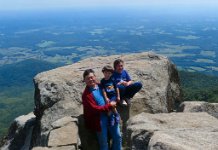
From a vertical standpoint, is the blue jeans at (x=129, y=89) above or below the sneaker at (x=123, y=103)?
above

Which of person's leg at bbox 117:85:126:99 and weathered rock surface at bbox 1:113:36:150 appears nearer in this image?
person's leg at bbox 117:85:126:99

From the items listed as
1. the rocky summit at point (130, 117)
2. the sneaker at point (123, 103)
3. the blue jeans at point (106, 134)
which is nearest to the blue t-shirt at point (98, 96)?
the blue jeans at point (106, 134)

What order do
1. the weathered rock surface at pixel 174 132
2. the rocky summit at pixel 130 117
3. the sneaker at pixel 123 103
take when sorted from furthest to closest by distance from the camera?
the sneaker at pixel 123 103 < the rocky summit at pixel 130 117 < the weathered rock surface at pixel 174 132

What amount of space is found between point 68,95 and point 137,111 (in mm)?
2969

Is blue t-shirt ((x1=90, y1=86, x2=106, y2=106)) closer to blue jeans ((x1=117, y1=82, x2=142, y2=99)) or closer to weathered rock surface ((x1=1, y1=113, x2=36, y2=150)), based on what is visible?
blue jeans ((x1=117, y1=82, x2=142, y2=99))

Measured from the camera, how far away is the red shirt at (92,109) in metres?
11.8

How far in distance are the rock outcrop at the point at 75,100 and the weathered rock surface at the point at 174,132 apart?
2.16 m

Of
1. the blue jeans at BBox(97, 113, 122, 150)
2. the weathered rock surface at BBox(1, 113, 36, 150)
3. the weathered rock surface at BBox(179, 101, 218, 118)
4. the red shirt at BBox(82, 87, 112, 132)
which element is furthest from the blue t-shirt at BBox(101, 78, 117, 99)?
the weathered rock surface at BBox(1, 113, 36, 150)

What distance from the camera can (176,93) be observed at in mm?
19344

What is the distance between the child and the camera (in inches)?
476

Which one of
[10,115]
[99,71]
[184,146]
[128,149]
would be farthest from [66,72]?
[10,115]

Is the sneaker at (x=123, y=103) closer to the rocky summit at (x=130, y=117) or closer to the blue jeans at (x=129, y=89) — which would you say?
the blue jeans at (x=129, y=89)

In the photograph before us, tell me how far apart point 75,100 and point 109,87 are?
3.01 metres

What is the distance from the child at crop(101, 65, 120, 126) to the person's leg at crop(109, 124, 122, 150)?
0.20m
